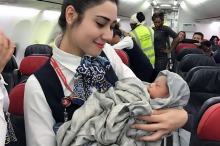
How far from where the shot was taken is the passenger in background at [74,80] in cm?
113

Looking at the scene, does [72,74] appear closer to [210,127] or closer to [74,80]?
[74,80]

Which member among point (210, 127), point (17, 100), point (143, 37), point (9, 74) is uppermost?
point (143, 37)

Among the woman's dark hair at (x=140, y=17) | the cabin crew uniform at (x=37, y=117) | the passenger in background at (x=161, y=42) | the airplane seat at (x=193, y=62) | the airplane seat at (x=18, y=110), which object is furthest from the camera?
the passenger in background at (x=161, y=42)

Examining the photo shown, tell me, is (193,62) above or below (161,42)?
below

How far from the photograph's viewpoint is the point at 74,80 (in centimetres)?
120

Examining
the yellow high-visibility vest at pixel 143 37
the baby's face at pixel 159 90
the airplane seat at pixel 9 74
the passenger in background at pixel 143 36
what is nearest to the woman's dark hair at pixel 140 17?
the passenger in background at pixel 143 36

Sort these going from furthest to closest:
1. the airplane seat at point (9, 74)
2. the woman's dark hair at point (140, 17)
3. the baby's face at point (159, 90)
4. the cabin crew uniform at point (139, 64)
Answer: the woman's dark hair at point (140, 17) < the airplane seat at point (9, 74) < the cabin crew uniform at point (139, 64) < the baby's face at point (159, 90)

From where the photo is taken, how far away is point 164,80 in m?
1.36

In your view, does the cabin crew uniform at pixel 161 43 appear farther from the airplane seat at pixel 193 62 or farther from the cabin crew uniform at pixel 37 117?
the cabin crew uniform at pixel 37 117

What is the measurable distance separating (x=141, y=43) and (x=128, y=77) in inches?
120

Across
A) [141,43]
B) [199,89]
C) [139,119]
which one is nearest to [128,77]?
[139,119]

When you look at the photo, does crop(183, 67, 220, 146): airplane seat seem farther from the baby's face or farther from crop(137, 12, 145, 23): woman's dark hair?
crop(137, 12, 145, 23): woman's dark hair

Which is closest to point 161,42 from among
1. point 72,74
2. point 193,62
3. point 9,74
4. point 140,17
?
point 140,17

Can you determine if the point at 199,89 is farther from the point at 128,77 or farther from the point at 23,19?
the point at 23,19
